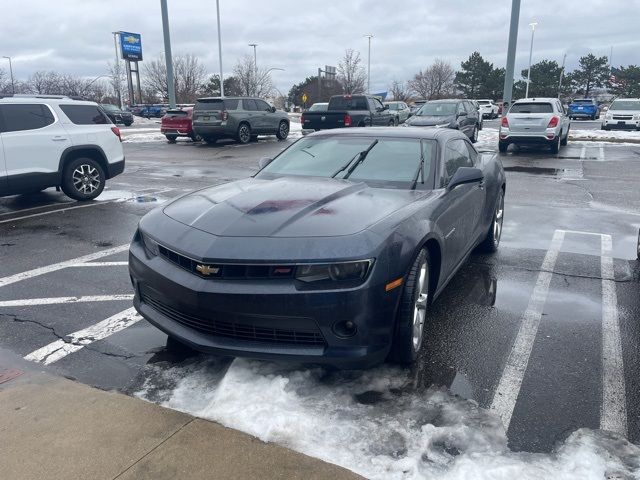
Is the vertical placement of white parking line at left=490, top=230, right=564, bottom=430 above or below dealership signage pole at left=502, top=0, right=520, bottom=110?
below

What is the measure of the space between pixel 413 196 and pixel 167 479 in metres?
2.46

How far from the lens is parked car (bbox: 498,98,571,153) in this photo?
1678 centimetres

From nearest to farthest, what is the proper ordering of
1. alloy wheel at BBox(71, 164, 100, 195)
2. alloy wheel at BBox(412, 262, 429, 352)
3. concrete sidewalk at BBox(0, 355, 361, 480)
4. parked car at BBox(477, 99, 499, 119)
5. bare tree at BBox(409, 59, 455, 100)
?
concrete sidewalk at BBox(0, 355, 361, 480) → alloy wheel at BBox(412, 262, 429, 352) → alloy wheel at BBox(71, 164, 100, 195) → parked car at BBox(477, 99, 499, 119) → bare tree at BBox(409, 59, 455, 100)

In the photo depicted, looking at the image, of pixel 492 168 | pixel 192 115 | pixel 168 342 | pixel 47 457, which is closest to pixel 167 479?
pixel 47 457

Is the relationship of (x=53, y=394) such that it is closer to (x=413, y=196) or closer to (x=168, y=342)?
(x=168, y=342)

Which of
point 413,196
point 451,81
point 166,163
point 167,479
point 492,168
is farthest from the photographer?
point 451,81

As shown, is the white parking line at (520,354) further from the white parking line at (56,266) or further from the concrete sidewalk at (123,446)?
the white parking line at (56,266)

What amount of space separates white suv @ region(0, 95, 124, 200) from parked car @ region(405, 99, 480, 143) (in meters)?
10.7

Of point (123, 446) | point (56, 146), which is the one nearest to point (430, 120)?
point (56, 146)

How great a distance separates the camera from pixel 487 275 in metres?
5.49

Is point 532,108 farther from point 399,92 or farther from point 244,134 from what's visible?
point 399,92

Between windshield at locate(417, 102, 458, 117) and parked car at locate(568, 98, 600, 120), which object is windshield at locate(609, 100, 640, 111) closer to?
windshield at locate(417, 102, 458, 117)

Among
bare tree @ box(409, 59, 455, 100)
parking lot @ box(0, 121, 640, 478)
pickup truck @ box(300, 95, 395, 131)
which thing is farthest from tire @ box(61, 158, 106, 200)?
bare tree @ box(409, 59, 455, 100)

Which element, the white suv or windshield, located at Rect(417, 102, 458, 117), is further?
windshield, located at Rect(417, 102, 458, 117)
